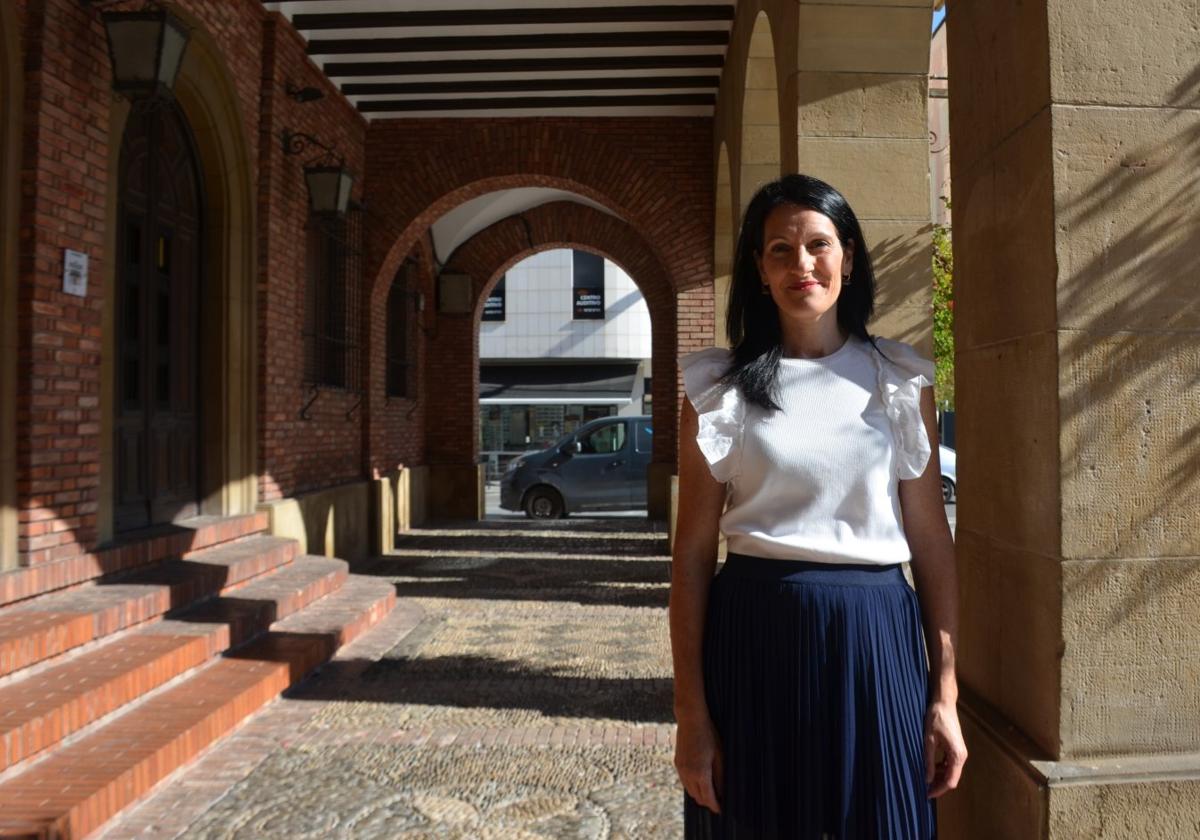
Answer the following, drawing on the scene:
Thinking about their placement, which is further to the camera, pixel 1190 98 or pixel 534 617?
pixel 534 617

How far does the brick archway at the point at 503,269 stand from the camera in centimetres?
1597

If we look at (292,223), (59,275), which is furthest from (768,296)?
(292,223)

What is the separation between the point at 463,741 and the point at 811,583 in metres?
3.48

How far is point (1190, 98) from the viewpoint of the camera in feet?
7.15

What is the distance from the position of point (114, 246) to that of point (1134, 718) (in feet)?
19.8

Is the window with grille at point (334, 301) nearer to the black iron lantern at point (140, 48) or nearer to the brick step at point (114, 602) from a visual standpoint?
the brick step at point (114, 602)

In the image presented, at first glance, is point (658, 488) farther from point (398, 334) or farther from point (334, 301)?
point (334, 301)

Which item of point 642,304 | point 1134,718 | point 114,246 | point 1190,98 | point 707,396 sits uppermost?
point 642,304

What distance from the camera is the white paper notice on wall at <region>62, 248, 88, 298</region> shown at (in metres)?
5.76

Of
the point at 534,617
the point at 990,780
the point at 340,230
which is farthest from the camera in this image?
the point at 340,230

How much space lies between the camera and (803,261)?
6.54 feet

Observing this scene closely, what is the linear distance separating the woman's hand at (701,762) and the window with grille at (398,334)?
12.6 meters

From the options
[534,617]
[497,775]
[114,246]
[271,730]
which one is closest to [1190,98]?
[497,775]

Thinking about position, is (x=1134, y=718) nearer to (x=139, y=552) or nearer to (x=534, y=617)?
(x=139, y=552)
